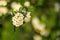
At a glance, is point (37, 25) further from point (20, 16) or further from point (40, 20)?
point (20, 16)

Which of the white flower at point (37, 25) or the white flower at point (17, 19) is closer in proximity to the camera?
the white flower at point (17, 19)

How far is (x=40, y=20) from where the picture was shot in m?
1.46

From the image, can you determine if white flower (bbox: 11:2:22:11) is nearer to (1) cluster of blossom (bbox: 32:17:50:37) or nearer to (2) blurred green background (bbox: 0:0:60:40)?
(2) blurred green background (bbox: 0:0:60:40)

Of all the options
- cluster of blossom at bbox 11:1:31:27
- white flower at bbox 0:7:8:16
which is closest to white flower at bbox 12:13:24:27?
cluster of blossom at bbox 11:1:31:27

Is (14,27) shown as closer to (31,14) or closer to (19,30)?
(19,30)

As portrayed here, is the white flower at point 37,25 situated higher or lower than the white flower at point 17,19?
lower

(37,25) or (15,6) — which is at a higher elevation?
(15,6)

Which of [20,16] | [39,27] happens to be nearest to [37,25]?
[39,27]

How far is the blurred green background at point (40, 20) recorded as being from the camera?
139 centimetres

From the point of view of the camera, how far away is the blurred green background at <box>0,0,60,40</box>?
54.9 inches

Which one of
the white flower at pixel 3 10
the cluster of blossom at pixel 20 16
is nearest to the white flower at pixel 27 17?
the cluster of blossom at pixel 20 16

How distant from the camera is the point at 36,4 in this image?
1.47 metres

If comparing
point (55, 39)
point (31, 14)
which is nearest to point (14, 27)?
point (31, 14)

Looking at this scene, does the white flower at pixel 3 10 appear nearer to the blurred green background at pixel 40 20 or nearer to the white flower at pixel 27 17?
the blurred green background at pixel 40 20
